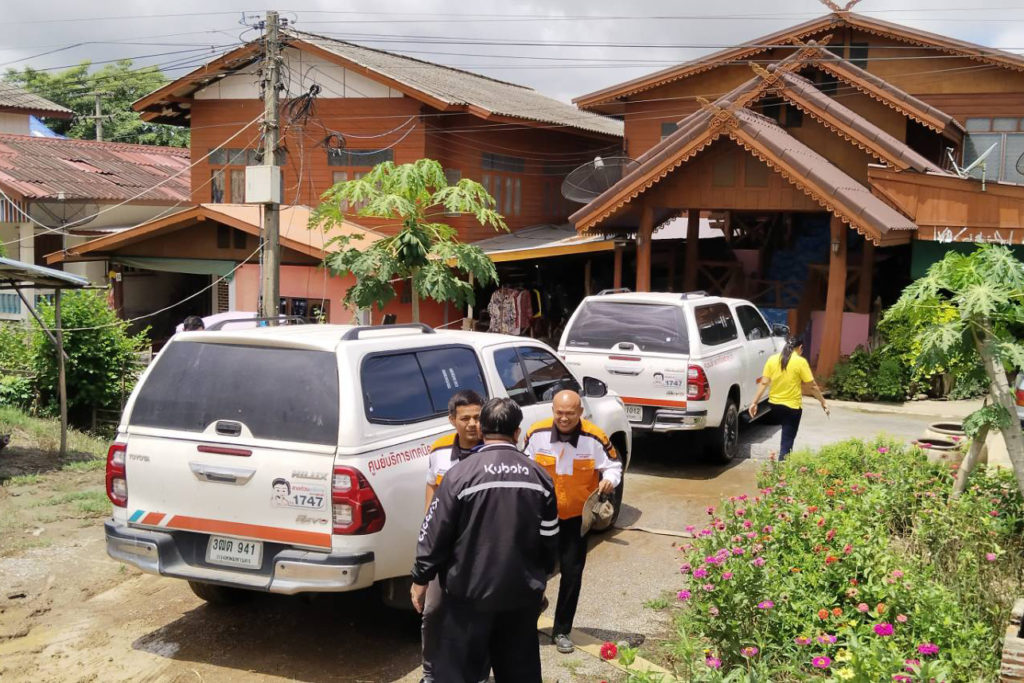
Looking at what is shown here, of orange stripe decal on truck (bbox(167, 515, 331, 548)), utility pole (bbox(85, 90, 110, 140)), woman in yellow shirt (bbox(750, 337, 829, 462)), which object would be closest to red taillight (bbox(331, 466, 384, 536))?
orange stripe decal on truck (bbox(167, 515, 331, 548))

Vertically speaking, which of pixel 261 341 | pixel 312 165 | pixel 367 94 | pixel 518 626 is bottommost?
pixel 518 626

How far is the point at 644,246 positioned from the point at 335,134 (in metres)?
8.95

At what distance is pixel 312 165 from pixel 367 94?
2.30m

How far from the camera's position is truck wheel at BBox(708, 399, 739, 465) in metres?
11.8

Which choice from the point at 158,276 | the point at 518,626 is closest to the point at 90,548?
the point at 518,626

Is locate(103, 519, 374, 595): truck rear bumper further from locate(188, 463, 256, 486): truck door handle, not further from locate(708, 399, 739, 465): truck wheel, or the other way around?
locate(708, 399, 739, 465): truck wheel

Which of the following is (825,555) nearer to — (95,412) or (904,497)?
(904,497)

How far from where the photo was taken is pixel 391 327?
689cm

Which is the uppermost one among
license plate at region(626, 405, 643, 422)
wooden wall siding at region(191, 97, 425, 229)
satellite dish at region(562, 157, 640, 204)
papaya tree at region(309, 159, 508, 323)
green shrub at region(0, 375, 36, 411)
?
wooden wall siding at region(191, 97, 425, 229)

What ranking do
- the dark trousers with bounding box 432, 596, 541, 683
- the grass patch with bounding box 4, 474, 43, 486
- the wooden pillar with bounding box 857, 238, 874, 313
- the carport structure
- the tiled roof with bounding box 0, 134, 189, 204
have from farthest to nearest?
1. the tiled roof with bounding box 0, 134, 189, 204
2. the wooden pillar with bounding box 857, 238, 874, 313
3. the carport structure
4. the grass patch with bounding box 4, 474, 43, 486
5. the dark trousers with bounding box 432, 596, 541, 683

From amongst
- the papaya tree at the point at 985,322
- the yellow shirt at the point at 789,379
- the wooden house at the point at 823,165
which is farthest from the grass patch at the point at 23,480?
the wooden house at the point at 823,165

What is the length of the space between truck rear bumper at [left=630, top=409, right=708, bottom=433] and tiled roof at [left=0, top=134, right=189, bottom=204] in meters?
19.5

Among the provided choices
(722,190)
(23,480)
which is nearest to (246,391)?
(23,480)

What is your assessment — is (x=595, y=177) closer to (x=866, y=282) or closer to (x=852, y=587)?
(x=866, y=282)
